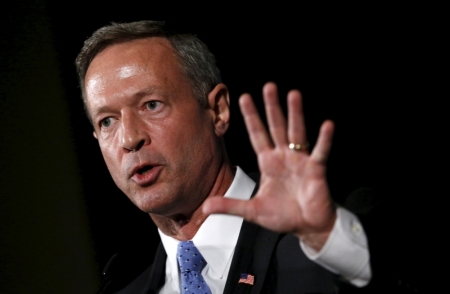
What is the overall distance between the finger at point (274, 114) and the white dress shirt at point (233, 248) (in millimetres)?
252

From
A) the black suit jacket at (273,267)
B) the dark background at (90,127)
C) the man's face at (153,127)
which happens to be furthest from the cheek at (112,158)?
the dark background at (90,127)

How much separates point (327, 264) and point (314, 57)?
1.30 meters

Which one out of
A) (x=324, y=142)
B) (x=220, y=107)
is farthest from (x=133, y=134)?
(x=324, y=142)

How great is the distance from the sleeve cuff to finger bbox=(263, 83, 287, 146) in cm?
24

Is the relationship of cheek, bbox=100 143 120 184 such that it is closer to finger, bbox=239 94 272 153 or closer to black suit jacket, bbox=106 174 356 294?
black suit jacket, bbox=106 174 356 294

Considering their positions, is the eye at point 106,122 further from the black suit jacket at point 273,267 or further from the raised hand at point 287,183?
the raised hand at point 287,183

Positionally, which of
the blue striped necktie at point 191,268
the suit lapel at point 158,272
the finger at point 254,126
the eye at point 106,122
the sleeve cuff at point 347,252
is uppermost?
the finger at point 254,126

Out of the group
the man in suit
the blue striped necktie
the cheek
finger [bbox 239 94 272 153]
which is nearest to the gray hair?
Result: the man in suit

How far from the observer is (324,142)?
52.2 inches

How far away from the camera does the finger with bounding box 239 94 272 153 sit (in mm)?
1368

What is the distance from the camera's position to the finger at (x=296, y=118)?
1314 mm

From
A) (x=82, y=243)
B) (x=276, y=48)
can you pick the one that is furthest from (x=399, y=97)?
(x=82, y=243)

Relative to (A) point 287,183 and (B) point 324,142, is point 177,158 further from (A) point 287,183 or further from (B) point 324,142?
(B) point 324,142

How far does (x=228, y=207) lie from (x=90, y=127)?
1.70 m
